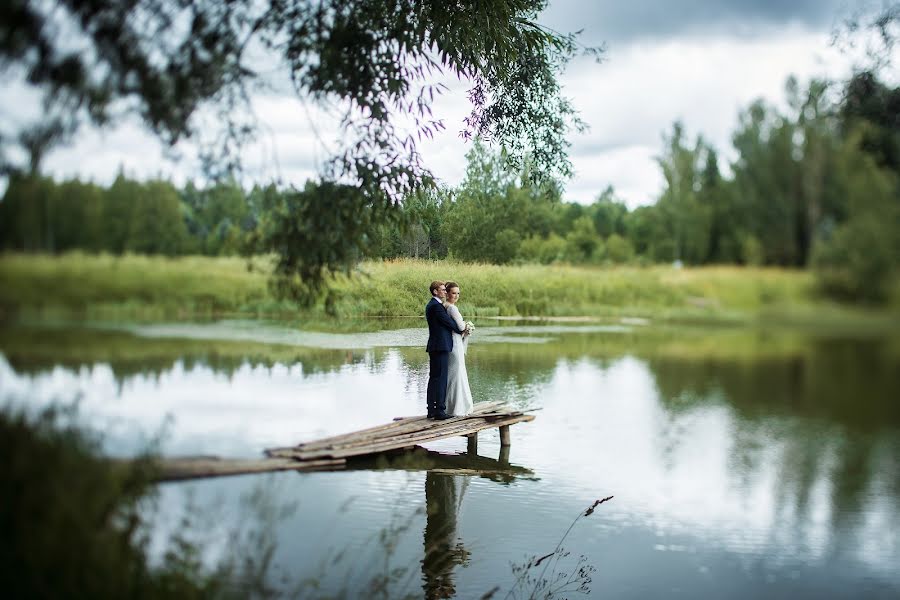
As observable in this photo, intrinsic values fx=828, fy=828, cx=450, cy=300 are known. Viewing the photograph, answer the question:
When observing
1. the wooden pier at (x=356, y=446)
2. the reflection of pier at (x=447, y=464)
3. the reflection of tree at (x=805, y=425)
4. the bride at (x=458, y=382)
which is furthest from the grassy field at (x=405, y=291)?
the reflection of tree at (x=805, y=425)

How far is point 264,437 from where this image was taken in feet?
12.7

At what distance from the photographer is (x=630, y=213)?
7848 mm

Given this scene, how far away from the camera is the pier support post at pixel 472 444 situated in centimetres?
603

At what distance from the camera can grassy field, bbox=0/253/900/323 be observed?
338 centimetres

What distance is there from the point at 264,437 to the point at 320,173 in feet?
4.33

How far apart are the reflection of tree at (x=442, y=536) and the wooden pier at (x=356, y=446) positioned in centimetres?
31

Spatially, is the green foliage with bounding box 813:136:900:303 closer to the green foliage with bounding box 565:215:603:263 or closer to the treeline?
the treeline

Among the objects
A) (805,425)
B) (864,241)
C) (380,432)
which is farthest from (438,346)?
(805,425)

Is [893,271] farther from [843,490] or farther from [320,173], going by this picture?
[843,490]

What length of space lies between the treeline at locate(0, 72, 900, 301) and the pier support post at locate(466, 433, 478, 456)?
131 centimetres

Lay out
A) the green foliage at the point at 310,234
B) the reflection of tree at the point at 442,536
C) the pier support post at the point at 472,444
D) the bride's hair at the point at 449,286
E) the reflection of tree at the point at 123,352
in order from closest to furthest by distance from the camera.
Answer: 1. the reflection of tree at the point at 123,352
2. the green foliage at the point at 310,234
3. the reflection of tree at the point at 442,536
4. the bride's hair at the point at 449,286
5. the pier support post at the point at 472,444

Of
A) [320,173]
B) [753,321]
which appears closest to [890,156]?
[753,321]

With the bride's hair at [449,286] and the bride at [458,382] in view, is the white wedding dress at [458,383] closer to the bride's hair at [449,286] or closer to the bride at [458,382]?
the bride at [458,382]

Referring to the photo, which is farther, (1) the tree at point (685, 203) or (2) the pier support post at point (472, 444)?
(1) the tree at point (685, 203)
